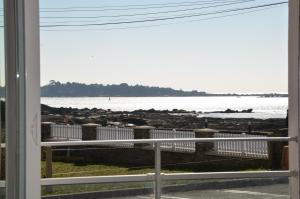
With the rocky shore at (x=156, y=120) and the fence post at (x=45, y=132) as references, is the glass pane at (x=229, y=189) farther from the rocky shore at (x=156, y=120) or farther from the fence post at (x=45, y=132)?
the rocky shore at (x=156, y=120)

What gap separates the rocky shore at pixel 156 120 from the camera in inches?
547

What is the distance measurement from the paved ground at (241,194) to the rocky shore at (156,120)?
8.91 metres

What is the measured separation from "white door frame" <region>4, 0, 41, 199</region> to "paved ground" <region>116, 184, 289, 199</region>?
7.04ft

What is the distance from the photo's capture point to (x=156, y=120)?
18062 millimetres

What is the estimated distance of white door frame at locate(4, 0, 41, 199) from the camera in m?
1.10

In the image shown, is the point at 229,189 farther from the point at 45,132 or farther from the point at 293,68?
the point at 45,132

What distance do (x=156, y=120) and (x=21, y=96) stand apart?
17.0 m

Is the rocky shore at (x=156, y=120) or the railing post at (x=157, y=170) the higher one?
the railing post at (x=157, y=170)

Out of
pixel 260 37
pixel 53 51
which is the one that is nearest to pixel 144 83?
pixel 53 51

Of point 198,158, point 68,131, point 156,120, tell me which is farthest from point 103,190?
point 156,120

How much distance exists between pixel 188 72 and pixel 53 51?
7.29m

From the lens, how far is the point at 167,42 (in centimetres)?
2302

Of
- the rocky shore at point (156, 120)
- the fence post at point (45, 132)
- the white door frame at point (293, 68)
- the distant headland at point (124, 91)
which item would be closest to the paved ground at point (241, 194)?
the white door frame at point (293, 68)

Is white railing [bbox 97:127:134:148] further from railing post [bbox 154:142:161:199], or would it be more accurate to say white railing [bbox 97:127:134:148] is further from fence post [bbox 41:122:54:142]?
railing post [bbox 154:142:161:199]
